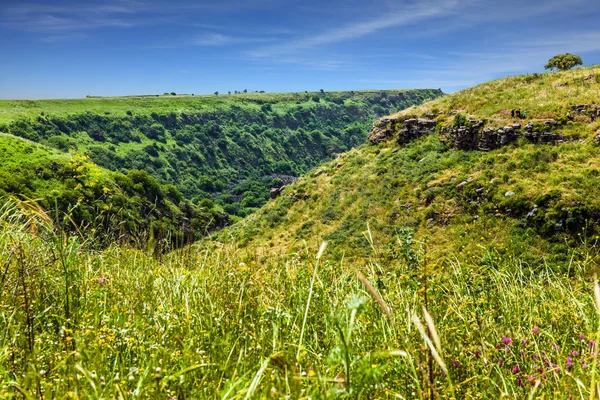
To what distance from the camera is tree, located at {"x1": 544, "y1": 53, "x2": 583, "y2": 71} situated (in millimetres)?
60344

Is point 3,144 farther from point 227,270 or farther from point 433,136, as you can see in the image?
point 227,270

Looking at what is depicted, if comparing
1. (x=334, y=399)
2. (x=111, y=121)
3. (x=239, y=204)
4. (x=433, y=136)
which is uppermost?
(x=111, y=121)

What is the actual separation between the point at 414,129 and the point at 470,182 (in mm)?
16008

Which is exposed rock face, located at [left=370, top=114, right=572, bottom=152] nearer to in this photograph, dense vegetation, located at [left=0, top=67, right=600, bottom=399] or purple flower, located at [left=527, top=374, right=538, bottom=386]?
dense vegetation, located at [left=0, top=67, right=600, bottom=399]

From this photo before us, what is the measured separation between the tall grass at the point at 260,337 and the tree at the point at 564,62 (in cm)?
7195

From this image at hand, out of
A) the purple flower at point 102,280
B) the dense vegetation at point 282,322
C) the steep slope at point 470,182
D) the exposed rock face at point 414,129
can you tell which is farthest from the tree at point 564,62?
the purple flower at point 102,280

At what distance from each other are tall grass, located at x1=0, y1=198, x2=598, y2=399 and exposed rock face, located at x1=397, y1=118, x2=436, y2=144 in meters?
44.6

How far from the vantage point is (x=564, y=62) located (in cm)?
6116

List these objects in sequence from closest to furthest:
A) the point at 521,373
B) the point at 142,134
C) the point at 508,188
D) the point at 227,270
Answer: the point at 521,373 → the point at 227,270 → the point at 508,188 → the point at 142,134

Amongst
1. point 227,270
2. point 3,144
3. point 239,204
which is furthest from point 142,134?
point 227,270

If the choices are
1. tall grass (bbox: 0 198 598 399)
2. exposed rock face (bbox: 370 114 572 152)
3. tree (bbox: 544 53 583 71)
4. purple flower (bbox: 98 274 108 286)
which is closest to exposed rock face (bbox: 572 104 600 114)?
exposed rock face (bbox: 370 114 572 152)

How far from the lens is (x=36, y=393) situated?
2154 mm

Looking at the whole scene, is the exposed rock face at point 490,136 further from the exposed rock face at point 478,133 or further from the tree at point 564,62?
the tree at point 564,62

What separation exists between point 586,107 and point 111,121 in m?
173
